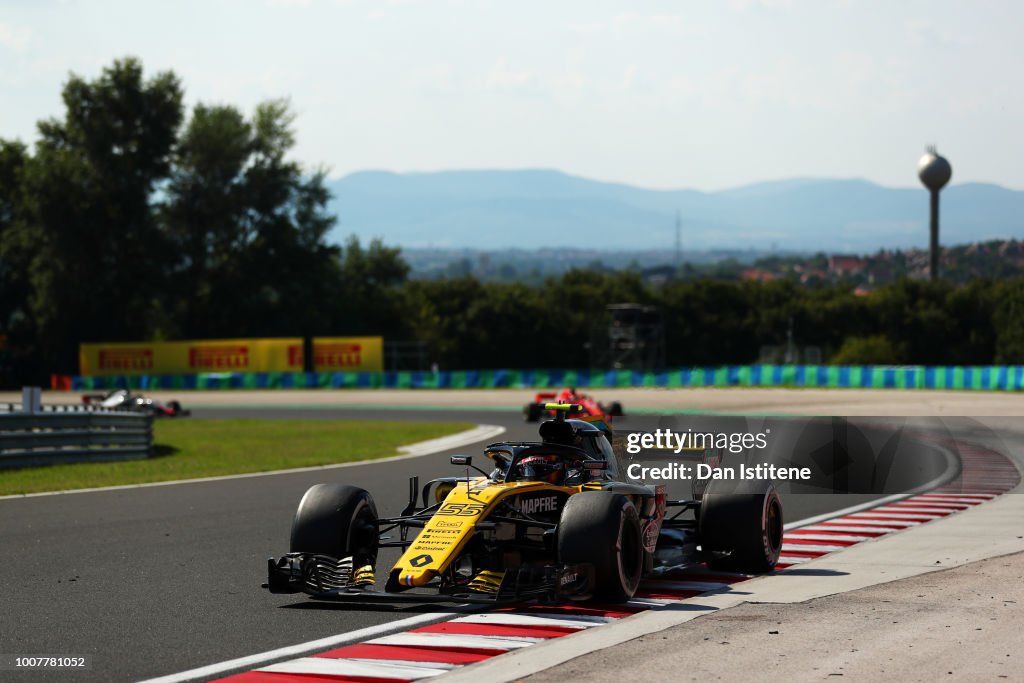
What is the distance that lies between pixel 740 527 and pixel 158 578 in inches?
202

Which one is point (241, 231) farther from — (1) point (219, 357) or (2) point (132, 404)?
(2) point (132, 404)

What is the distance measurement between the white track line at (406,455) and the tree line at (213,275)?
5000cm

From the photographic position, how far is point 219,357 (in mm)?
73125

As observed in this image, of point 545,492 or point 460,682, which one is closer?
point 460,682

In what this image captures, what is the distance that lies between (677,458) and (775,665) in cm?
527

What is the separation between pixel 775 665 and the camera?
7.97 metres

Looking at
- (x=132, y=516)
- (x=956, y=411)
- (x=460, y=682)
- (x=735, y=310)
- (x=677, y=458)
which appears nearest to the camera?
(x=460, y=682)

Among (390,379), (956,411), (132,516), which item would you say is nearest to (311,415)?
(390,379)

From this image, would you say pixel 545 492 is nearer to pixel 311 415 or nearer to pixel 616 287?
pixel 311 415

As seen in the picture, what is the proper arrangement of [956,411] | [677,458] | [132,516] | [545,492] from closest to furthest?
[545,492]
[677,458]
[132,516]
[956,411]

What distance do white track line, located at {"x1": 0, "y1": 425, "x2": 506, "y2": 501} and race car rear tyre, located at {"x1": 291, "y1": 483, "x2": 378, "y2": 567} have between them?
32.4 feet


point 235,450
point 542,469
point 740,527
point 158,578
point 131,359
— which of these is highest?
point 131,359

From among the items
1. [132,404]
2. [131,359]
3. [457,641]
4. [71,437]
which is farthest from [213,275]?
[457,641]

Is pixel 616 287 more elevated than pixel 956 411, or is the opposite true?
pixel 616 287
